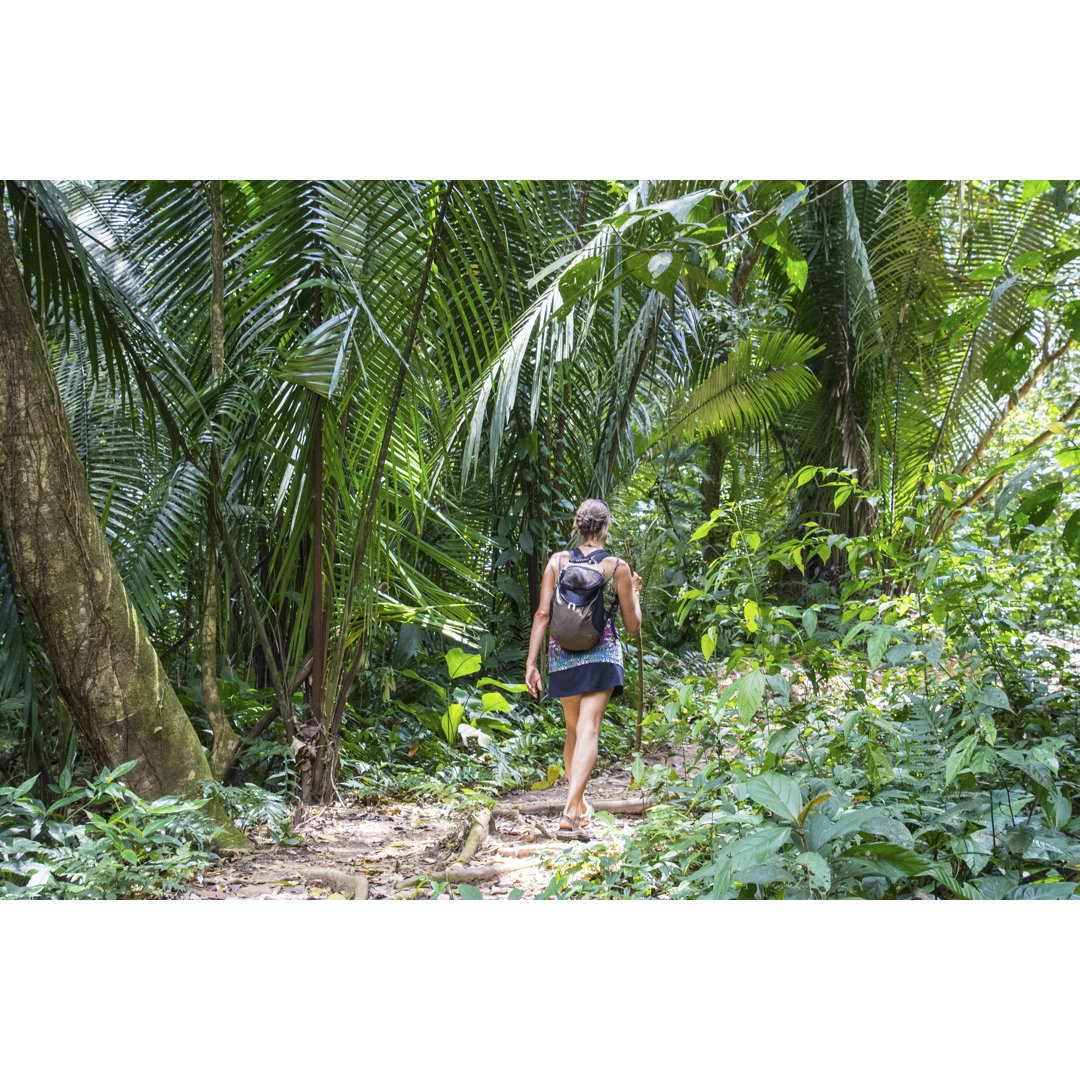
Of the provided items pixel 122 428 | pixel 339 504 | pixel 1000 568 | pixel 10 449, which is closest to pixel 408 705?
pixel 339 504

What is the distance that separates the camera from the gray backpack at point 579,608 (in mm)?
3094

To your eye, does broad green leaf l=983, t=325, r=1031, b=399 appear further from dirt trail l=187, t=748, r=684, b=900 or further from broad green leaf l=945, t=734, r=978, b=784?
dirt trail l=187, t=748, r=684, b=900

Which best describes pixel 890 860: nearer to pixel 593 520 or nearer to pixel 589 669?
pixel 589 669

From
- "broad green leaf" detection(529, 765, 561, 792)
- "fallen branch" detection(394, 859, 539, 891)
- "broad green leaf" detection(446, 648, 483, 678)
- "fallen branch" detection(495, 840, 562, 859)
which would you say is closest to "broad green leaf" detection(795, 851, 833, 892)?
"fallen branch" detection(394, 859, 539, 891)

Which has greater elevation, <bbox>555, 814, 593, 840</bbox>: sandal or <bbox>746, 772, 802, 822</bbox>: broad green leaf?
<bbox>746, 772, 802, 822</bbox>: broad green leaf

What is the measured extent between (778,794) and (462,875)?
3.97 ft

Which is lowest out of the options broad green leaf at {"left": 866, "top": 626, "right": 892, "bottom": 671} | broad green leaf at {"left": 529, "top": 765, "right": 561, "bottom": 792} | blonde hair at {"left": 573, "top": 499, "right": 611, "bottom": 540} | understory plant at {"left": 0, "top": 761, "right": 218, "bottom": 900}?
broad green leaf at {"left": 529, "top": 765, "right": 561, "bottom": 792}

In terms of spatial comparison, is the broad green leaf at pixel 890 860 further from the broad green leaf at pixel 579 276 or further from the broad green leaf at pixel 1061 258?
the broad green leaf at pixel 1061 258

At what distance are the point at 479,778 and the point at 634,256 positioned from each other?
10.4ft

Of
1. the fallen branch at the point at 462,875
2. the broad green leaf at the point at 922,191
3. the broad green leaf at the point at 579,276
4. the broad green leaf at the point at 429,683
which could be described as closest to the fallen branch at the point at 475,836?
the fallen branch at the point at 462,875

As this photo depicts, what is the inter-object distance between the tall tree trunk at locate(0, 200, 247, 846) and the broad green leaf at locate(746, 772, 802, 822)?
1.84 metres

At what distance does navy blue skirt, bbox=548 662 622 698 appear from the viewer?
3133 millimetres

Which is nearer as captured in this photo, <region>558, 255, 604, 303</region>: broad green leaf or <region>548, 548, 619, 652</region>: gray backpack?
<region>558, 255, 604, 303</region>: broad green leaf

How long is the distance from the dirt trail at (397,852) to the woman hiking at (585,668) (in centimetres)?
17
